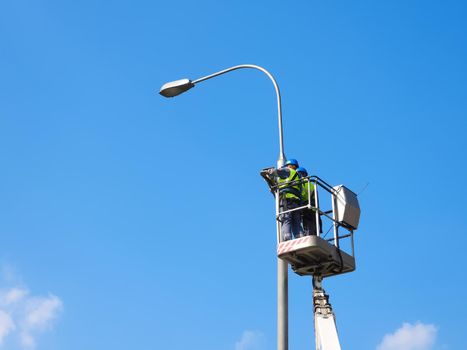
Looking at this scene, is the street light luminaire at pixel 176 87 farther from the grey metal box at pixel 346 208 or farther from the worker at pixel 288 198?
the grey metal box at pixel 346 208

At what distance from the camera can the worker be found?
47.3 feet

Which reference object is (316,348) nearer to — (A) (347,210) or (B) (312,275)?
(B) (312,275)

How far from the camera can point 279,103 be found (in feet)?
50.1

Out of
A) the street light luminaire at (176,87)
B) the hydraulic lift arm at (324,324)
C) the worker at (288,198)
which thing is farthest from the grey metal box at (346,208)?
the street light luminaire at (176,87)

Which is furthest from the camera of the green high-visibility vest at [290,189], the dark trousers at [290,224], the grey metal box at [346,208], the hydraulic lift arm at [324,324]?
the grey metal box at [346,208]

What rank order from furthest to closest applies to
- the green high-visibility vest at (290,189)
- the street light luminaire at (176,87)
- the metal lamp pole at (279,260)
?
1. the street light luminaire at (176,87)
2. the green high-visibility vest at (290,189)
3. the metal lamp pole at (279,260)

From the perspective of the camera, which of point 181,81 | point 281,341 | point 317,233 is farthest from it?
point 181,81

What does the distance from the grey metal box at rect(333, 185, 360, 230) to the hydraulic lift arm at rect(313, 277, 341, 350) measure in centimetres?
164

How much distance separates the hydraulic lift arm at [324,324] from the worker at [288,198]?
4.46 feet

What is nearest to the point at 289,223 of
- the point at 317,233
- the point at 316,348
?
the point at 317,233

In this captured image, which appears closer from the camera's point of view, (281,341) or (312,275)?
(281,341)

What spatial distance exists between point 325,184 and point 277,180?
1036 millimetres

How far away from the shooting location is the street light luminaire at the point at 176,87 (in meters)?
16.7

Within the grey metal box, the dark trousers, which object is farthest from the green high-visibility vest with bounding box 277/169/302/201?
the grey metal box
